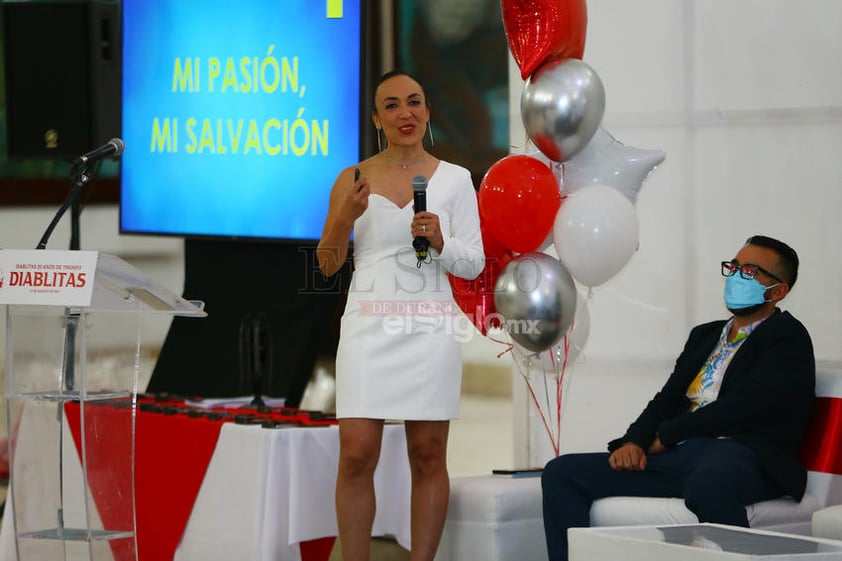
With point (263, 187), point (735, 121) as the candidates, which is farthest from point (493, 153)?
point (735, 121)

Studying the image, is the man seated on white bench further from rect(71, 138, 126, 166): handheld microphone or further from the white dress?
rect(71, 138, 126, 166): handheld microphone

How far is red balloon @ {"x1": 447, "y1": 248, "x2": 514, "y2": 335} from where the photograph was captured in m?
3.82

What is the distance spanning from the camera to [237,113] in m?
5.03

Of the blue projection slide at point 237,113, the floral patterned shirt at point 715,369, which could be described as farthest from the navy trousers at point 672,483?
the blue projection slide at point 237,113

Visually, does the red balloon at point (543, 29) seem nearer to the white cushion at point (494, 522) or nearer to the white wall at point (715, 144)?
the white wall at point (715, 144)

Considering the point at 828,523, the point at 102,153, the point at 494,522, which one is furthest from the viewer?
the point at 494,522

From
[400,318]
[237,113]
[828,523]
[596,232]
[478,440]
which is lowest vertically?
[478,440]

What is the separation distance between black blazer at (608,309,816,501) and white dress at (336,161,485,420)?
68cm

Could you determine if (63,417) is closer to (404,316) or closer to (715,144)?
(404,316)

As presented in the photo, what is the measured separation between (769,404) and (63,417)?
1.84 metres

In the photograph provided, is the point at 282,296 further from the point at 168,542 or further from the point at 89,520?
the point at 89,520

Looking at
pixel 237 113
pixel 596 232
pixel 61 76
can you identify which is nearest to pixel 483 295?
pixel 596 232

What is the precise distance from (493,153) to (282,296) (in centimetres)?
225

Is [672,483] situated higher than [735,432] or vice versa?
[735,432]
